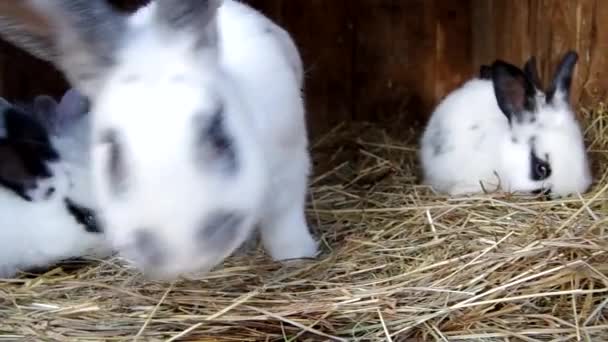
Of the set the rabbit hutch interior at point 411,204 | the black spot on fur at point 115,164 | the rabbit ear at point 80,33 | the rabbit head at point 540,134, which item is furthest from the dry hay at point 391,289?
the rabbit ear at point 80,33

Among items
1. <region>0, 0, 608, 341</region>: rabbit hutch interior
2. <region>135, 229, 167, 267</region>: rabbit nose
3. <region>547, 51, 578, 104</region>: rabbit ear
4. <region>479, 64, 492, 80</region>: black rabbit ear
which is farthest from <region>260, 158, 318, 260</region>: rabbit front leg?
<region>479, 64, 492, 80</region>: black rabbit ear

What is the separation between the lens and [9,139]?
3.21m

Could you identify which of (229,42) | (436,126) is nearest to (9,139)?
(229,42)

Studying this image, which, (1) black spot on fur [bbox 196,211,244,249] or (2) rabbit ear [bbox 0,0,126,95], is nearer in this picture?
(1) black spot on fur [bbox 196,211,244,249]

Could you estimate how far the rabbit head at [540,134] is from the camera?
3.28 m

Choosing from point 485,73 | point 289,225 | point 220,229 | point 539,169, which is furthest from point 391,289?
point 485,73

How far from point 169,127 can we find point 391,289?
0.88 meters

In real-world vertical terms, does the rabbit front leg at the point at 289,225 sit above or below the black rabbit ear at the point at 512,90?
below

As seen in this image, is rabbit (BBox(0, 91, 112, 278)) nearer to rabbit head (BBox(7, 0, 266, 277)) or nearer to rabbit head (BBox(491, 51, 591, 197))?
rabbit head (BBox(7, 0, 266, 277))

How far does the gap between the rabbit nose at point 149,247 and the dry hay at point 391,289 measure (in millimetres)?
432

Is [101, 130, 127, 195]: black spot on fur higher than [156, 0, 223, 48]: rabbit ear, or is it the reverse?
[156, 0, 223, 48]: rabbit ear

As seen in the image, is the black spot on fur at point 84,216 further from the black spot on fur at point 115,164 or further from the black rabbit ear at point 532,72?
the black rabbit ear at point 532,72

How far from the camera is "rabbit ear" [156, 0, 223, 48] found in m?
2.23

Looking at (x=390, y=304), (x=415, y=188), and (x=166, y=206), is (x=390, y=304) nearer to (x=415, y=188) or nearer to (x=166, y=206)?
(x=166, y=206)
